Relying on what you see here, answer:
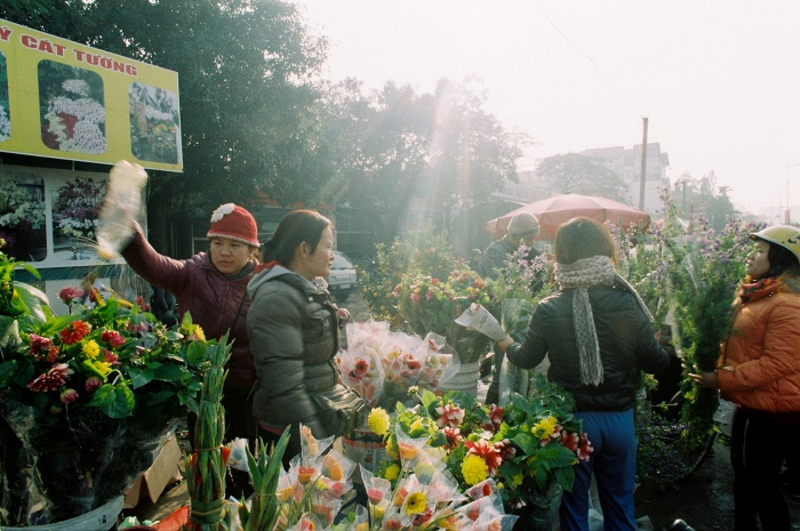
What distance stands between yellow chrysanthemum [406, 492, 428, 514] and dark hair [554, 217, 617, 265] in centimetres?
144

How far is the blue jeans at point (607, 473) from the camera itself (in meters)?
2.15

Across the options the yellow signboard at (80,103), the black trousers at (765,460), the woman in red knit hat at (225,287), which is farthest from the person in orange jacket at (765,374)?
the yellow signboard at (80,103)

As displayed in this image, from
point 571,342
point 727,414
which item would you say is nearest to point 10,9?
point 571,342

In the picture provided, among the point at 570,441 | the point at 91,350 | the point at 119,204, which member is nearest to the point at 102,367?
the point at 91,350

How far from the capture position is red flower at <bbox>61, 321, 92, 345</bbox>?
115cm

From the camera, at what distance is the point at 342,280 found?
14055mm

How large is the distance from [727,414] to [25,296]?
517cm

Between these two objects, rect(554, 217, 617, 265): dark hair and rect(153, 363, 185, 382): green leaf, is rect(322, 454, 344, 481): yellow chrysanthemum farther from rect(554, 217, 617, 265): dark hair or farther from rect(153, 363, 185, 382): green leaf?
rect(554, 217, 617, 265): dark hair

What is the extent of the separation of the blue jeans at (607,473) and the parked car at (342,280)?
11.6m

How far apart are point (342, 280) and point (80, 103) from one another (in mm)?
8461

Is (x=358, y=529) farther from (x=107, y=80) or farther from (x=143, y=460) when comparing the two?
(x=107, y=80)

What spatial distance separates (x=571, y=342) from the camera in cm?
215

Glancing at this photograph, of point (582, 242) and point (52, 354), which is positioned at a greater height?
point (582, 242)

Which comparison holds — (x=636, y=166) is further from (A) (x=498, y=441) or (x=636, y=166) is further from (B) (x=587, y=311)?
(A) (x=498, y=441)
